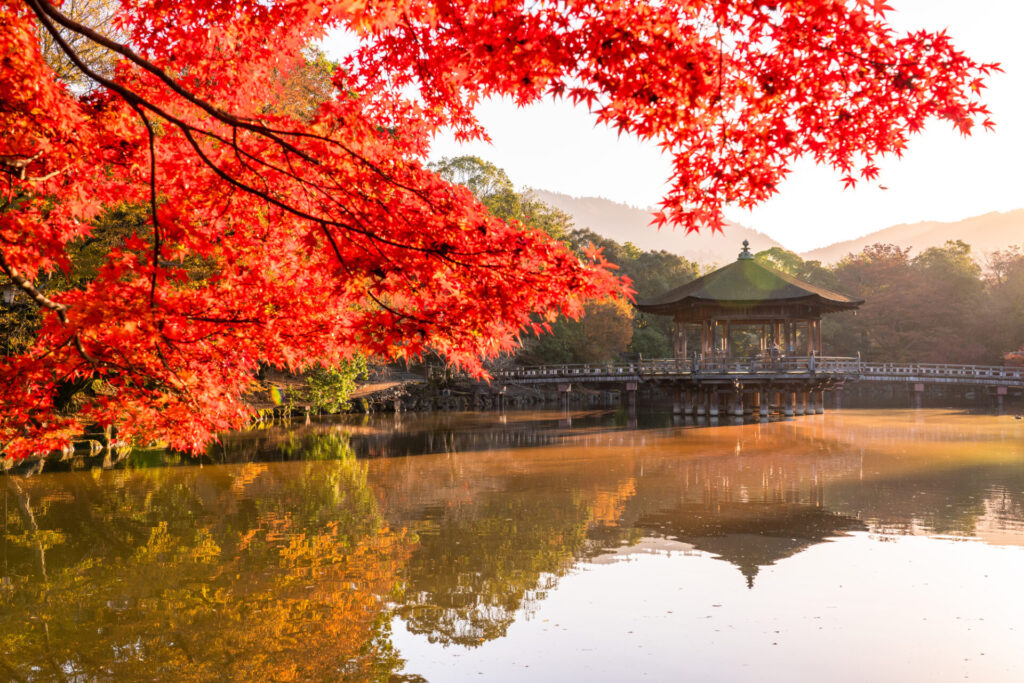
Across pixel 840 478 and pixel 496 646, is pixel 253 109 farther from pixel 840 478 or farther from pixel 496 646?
pixel 840 478

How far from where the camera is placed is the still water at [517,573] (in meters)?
4.83

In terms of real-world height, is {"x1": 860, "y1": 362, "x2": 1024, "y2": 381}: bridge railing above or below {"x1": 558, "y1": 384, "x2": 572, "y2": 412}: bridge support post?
above

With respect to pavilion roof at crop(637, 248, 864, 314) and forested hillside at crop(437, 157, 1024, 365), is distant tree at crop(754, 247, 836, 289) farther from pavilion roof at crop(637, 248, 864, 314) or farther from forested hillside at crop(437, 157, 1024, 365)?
pavilion roof at crop(637, 248, 864, 314)

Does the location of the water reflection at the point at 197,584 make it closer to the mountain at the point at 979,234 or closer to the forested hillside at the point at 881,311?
the forested hillside at the point at 881,311

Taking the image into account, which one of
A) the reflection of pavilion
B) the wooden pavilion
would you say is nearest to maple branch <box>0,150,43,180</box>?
the reflection of pavilion

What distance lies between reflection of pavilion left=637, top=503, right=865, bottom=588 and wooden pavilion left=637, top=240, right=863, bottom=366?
16.1m

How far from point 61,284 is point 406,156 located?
37.2 ft

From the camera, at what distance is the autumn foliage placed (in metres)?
3.97

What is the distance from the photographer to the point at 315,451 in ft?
53.4

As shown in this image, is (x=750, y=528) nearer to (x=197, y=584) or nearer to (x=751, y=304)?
(x=197, y=584)

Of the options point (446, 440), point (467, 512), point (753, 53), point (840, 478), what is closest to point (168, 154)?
point (753, 53)

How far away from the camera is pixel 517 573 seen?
674 cm

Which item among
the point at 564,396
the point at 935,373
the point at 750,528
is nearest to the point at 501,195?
the point at 564,396

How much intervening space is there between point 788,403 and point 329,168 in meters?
26.0
